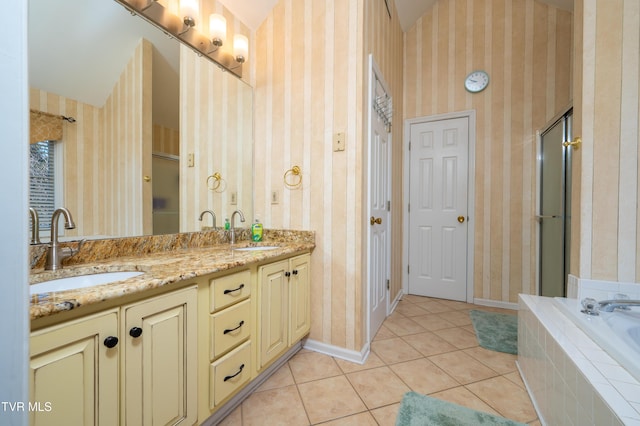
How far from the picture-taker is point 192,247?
1.69m

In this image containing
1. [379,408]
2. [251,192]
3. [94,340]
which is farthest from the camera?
A: [251,192]

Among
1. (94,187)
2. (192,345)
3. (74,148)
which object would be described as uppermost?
(74,148)

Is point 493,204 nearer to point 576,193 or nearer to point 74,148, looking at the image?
point 576,193

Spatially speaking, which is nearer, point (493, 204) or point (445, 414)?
point (445, 414)

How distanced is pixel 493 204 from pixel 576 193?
1402mm

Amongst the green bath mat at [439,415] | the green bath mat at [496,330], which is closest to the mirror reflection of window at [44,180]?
the green bath mat at [439,415]

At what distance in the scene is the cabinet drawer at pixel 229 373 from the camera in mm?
1128

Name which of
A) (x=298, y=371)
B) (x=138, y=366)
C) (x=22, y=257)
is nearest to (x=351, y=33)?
(x=22, y=257)

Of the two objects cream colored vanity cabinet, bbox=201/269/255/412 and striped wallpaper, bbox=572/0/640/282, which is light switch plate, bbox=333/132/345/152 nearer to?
cream colored vanity cabinet, bbox=201/269/255/412

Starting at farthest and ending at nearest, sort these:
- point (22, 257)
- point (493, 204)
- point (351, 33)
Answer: point (493, 204) → point (351, 33) → point (22, 257)

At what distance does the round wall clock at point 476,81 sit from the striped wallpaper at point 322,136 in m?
1.45

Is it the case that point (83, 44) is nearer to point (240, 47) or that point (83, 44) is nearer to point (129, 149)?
point (129, 149)

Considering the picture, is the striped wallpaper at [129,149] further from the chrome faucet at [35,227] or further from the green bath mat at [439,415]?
the green bath mat at [439,415]

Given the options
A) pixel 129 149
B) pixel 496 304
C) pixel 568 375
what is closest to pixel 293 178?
pixel 129 149
